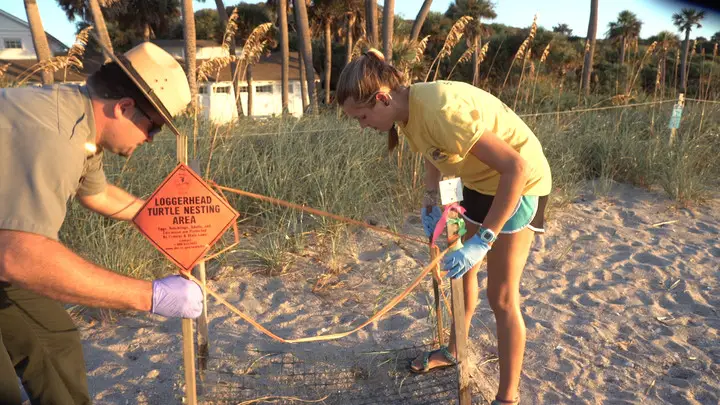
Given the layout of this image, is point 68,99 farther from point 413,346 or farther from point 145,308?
point 413,346

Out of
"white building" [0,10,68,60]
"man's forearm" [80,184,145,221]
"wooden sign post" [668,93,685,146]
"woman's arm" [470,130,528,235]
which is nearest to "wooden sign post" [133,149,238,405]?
"man's forearm" [80,184,145,221]

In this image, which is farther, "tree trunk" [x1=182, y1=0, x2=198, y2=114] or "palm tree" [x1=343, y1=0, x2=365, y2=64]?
"palm tree" [x1=343, y1=0, x2=365, y2=64]

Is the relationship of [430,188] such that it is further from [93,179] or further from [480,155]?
[93,179]

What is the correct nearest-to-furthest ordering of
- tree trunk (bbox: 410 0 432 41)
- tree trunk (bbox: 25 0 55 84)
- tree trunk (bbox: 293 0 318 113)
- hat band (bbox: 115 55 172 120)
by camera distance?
hat band (bbox: 115 55 172 120) < tree trunk (bbox: 25 0 55 84) < tree trunk (bbox: 410 0 432 41) < tree trunk (bbox: 293 0 318 113)

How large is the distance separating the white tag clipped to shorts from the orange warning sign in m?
0.75

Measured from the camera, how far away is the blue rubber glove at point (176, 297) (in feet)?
5.22

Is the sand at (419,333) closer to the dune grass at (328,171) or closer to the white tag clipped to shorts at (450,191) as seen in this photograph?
the dune grass at (328,171)

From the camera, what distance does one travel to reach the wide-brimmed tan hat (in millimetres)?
1533

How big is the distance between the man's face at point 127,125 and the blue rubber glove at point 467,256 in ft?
3.67

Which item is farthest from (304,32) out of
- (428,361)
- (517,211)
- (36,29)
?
(517,211)

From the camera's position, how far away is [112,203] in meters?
2.08

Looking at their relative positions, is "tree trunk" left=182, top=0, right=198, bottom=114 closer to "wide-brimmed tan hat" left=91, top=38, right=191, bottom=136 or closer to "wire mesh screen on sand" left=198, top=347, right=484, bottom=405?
"wire mesh screen on sand" left=198, top=347, right=484, bottom=405

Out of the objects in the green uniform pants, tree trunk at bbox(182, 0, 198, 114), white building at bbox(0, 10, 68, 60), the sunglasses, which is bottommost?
the green uniform pants

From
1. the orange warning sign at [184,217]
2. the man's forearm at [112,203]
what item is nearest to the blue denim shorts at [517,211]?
the orange warning sign at [184,217]
